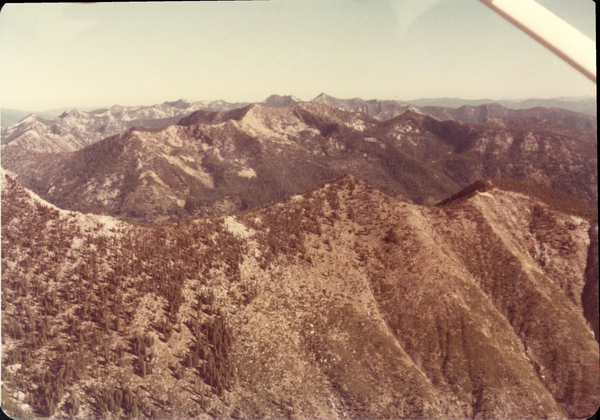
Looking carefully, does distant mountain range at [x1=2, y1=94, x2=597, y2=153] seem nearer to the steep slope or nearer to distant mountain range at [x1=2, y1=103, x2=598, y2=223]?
distant mountain range at [x1=2, y1=103, x2=598, y2=223]

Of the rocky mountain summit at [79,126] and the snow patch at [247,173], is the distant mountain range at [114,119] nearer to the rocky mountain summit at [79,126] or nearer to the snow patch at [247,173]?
the rocky mountain summit at [79,126]

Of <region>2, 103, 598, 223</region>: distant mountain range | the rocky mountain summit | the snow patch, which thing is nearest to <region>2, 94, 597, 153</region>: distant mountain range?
the rocky mountain summit

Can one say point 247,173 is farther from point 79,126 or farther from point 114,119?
point 114,119

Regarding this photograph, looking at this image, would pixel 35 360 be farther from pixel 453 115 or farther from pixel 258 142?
pixel 453 115

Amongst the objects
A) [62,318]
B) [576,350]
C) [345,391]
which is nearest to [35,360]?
[62,318]

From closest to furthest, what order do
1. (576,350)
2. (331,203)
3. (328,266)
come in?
1. (576,350)
2. (328,266)
3. (331,203)
